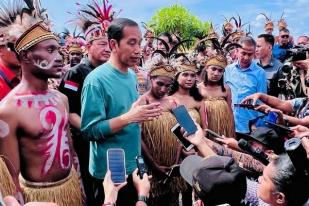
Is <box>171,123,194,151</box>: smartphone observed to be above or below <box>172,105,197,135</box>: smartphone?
below

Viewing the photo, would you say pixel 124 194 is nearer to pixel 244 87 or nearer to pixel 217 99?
pixel 217 99

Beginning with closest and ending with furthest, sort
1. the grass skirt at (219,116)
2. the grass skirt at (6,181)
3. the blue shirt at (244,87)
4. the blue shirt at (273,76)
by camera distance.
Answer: the grass skirt at (6,181)
the grass skirt at (219,116)
the blue shirt at (244,87)
the blue shirt at (273,76)

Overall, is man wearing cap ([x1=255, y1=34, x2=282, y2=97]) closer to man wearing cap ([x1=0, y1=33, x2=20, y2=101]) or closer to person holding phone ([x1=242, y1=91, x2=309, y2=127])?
person holding phone ([x1=242, y1=91, x2=309, y2=127])

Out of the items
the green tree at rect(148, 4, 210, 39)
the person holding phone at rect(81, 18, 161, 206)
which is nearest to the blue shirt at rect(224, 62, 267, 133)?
the person holding phone at rect(81, 18, 161, 206)

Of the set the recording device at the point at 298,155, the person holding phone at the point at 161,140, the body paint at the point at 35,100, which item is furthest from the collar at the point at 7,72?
the recording device at the point at 298,155

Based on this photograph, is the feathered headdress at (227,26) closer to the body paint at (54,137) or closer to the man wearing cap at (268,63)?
the man wearing cap at (268,63)

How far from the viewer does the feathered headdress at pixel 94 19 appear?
4785 mm

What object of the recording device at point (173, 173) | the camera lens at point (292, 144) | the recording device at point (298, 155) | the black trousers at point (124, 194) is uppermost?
the camera lens at point (292, 144)

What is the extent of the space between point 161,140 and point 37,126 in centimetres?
199

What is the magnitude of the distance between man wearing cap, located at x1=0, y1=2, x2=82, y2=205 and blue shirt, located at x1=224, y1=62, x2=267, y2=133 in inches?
128

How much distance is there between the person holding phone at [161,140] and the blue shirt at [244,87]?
1492 mm

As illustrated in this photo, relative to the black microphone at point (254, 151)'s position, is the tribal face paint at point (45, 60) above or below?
above

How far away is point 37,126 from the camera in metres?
2.81

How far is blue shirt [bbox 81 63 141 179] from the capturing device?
3170 millimetres
